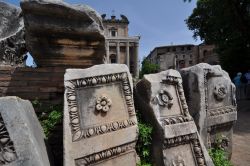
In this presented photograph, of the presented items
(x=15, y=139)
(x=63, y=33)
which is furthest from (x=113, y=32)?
(x=15, y=139)

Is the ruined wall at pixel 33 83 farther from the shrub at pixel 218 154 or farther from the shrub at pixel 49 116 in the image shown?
the shrub at pixel 218 154

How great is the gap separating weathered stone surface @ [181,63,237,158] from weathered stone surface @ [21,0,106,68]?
1.38 m

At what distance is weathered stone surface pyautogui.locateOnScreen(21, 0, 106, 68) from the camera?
4250 millimetres

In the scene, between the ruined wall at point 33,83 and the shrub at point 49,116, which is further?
the ruined wall at point 33,83

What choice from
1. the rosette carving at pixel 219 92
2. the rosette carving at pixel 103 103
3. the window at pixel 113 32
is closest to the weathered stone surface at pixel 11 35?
the rosette carving at pixel 103 103

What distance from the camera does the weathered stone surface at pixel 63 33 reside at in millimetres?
4250

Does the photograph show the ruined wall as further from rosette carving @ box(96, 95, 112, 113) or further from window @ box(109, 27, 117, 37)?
window @ box(109, 27, 117, 37)

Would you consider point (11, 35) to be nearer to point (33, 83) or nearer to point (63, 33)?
point (63, 33)

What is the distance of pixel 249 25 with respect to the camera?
1539 centimetres

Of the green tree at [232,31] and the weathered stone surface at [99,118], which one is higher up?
the green tree at [232,31]

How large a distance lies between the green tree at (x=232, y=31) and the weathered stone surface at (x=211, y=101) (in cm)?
1151

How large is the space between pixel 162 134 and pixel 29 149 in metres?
1.53

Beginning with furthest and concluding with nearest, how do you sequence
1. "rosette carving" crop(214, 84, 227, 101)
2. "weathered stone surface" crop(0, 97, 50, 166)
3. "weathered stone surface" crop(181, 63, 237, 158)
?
"rosette carving" crop(214, 84, 227, 101)
"weathered stone surface" crop(181, 63, 237, 158)
"weathered stone surface" crop(0, 97, 50, 166)

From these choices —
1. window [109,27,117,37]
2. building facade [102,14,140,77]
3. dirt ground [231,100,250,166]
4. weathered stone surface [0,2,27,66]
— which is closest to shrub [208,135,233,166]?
dirt ground [231,100,250,166]
